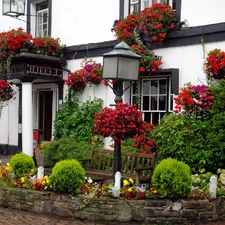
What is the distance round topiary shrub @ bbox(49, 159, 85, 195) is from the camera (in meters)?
7.12

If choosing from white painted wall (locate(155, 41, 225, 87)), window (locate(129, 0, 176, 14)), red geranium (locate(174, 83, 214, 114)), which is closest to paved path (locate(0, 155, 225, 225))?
red geranium (locate(174, 83, 214, 114))

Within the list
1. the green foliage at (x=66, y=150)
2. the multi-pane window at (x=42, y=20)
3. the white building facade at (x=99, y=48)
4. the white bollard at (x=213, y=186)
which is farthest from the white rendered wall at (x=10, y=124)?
the white bollard at (x=213, y=186)

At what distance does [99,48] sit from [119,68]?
15.5 ft

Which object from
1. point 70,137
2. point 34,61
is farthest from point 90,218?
point 34,61

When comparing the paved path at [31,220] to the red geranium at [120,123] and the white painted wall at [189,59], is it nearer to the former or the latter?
the red geranium at [120,123]

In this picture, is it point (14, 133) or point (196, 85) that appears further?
point (14, 133)

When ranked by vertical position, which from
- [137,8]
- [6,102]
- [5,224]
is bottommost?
[5,224]

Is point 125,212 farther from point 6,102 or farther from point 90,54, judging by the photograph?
point 6,102

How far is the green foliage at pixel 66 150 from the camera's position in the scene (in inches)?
419

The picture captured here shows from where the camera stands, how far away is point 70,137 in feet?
39.2

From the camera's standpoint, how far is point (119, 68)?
752 centimetres

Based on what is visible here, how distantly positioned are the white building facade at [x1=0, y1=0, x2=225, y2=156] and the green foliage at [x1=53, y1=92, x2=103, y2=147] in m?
0.34

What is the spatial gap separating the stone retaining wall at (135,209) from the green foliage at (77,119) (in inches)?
Answer: 175

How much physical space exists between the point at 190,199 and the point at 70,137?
5.51 meters
